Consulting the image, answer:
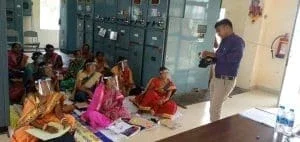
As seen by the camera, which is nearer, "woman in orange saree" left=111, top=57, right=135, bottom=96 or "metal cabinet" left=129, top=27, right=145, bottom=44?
"woman in orange saree" left=111, top=57, right=135, bottom=96

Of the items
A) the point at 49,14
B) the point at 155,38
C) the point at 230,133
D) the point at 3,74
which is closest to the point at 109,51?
the point at 155,38

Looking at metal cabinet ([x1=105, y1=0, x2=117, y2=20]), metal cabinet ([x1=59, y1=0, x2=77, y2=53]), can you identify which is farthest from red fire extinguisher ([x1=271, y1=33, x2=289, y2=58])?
metal cabinet ([x1=59, y1=0, x2=77, y2=53])

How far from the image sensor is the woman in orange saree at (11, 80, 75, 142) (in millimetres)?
2615

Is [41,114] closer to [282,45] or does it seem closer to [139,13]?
[139,13]

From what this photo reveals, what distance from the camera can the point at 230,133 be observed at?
1942mm

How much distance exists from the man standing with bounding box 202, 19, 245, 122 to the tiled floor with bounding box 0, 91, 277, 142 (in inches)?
27.0

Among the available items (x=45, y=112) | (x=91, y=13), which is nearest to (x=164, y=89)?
(x=45, y=112)

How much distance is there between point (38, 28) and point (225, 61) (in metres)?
8.00

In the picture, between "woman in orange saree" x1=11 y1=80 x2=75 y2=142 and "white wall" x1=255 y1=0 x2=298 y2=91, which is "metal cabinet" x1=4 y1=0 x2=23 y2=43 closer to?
"woman in orange saree" x1=11 y1=80 x2=75 y2=142

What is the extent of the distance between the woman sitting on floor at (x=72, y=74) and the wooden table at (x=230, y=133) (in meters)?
3.92

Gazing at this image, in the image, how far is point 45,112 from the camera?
2719 mm

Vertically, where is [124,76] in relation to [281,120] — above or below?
below

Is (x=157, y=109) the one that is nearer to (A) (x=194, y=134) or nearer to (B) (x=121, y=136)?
(B) (x=121, y=136)

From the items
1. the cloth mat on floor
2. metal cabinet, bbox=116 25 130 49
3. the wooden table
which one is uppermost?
metal cabinet, bbox=116 25 130 49
